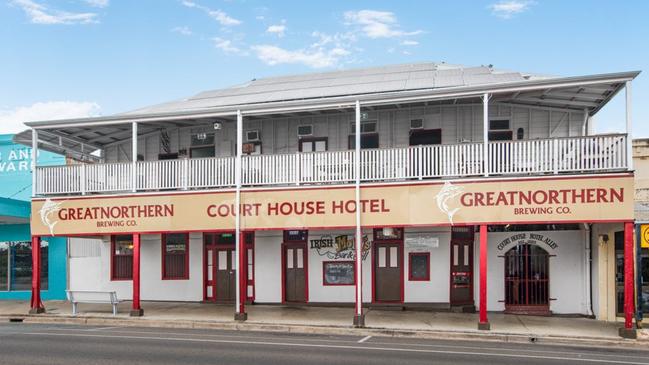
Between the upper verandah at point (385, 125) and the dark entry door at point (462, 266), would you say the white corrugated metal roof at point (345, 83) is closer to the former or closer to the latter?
the upper verandah at point (385, 125)

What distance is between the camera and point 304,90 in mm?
20922

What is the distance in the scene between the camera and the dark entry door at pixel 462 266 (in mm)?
19078

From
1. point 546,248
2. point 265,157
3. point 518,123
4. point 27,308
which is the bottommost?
point 27,308

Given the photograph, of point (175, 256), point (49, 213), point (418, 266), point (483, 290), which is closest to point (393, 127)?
point (418, 266)

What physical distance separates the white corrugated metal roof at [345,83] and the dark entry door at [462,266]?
16.0 feet

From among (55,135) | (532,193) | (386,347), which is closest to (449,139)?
(532,193)

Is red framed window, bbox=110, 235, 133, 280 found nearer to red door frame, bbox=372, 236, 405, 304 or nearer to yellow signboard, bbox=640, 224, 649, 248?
red door frame, bbox=372, 236, 405, 304

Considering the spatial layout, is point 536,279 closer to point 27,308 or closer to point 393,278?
point 393,278

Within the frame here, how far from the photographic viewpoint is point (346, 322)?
1695 cm

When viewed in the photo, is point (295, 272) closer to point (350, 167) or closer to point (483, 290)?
point (350, 167)

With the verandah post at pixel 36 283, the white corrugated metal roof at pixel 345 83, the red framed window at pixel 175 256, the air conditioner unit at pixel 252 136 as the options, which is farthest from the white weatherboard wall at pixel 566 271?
the verandah post at pixel 36 283

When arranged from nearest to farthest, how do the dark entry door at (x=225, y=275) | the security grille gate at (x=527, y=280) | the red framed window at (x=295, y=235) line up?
the security grille gate at (x=527, y=280) → the red framed window at (x=295, y=235) → the dark entry door at (x=225, y=275)

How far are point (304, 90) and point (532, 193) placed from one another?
348 inches

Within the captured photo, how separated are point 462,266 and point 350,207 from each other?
15.4 ft
